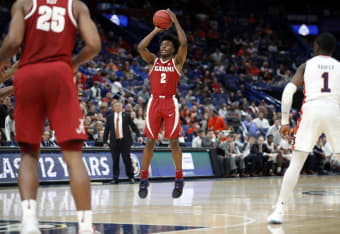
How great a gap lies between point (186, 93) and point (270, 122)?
357 centimetres

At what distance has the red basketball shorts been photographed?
4.32 metres

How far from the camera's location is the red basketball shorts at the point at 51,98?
432 centimetres

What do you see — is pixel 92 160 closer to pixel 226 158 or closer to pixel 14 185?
pixel 14 185

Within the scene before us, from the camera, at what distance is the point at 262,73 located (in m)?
29.9

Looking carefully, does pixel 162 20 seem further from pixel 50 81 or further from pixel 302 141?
pixel 50 81

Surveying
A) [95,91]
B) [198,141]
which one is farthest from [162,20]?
[95,91]

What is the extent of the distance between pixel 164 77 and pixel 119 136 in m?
6.53

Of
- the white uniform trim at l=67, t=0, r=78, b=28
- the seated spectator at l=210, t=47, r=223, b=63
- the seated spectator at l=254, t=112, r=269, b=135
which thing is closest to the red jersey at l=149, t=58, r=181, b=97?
the white uniform trim at l=67, t=0, r=78, b=28

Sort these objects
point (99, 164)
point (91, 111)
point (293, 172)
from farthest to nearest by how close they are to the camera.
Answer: point (91, 111) → point (99, 164) → point (293, 172)

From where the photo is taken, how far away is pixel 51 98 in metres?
4.34

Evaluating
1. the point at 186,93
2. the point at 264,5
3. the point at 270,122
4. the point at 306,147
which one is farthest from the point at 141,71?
the point at 306,147

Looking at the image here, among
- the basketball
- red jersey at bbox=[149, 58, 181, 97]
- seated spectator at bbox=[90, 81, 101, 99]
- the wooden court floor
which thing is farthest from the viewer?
seated spectator at bbox=[90, 81, 101, 99]

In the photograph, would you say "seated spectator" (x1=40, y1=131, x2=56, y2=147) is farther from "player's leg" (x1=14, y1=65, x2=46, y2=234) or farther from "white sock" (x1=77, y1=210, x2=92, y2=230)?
"white sock" (x1=77, y1=210, x2=92, y2=230)

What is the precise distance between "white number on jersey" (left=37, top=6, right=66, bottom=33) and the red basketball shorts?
0.81 feet
